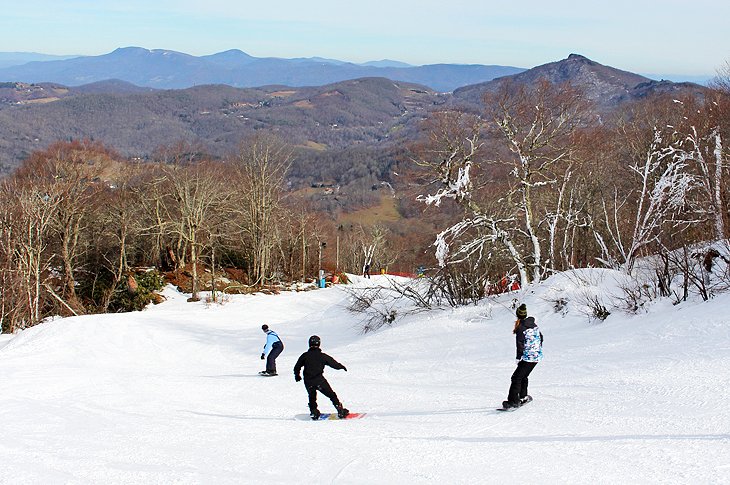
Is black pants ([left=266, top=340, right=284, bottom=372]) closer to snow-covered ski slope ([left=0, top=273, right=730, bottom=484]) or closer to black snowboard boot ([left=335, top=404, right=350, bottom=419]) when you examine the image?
snow-covered ski slope ([left=0, top=273, right=730, bottom=484])

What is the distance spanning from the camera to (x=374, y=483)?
7059mm

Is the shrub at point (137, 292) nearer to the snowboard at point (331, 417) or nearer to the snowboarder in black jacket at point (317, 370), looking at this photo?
the snowboard at point (331, 417)

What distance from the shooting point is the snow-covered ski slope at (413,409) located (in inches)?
294

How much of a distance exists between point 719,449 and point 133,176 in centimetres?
4255

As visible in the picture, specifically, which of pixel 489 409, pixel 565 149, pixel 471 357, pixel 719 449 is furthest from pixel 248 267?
pixel 719 449

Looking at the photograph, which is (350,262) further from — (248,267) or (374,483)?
(374,483)

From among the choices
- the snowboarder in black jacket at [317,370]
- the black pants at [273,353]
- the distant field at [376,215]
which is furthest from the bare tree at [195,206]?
the distant field at [376,215]

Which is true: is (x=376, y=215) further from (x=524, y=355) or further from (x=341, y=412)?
(x=524, y=355)

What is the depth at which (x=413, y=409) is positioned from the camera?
1091 cm

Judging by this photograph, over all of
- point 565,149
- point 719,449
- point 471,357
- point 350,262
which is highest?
point 565,149

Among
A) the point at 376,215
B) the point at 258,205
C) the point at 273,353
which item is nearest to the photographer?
the point at 273,353

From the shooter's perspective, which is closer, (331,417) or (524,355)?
(524,355)

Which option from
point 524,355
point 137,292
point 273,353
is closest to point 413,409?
point 524,355

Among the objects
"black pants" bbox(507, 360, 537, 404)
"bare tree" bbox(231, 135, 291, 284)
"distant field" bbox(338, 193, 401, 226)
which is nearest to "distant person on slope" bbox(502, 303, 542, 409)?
"black pants" bbox(507, 360, 537, 404)
